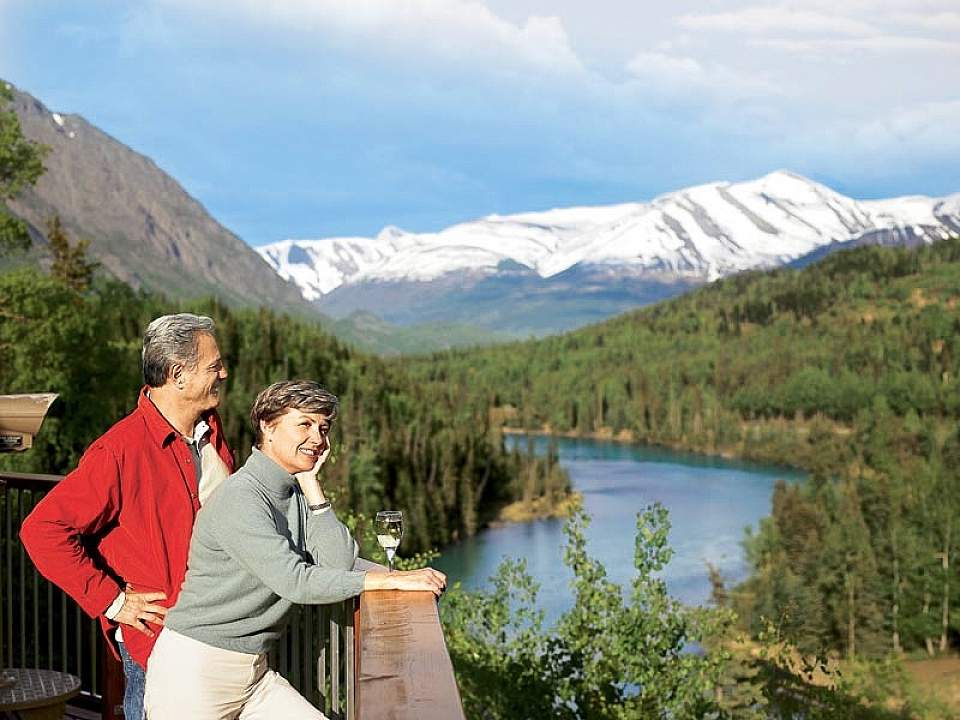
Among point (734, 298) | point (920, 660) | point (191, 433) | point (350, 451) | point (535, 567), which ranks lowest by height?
point (920, 660)

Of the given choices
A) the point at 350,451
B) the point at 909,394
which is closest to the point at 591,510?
the point at 350,451

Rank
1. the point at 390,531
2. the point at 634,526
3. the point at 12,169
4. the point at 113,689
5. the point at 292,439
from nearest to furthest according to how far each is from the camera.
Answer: the point at 292,439
the point at 390,531
the point at 113,689
the point at 12,169
the point at 634,526

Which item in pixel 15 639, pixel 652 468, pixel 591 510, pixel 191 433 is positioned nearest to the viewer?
pixel 191 433

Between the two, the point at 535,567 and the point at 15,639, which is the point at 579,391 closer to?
the point at 535,567

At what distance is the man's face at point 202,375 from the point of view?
330 cm

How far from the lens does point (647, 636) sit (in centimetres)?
1198

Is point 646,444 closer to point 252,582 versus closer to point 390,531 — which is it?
point 390,531

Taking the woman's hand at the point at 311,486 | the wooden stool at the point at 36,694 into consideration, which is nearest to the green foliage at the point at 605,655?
the wooden stool at the point at 36,694

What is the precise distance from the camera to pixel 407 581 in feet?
10.5

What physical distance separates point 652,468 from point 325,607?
91.8 m

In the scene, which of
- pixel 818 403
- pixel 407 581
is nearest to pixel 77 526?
pixel 407 581

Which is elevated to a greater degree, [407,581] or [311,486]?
[311,486]

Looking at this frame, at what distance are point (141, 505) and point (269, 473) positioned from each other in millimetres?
433

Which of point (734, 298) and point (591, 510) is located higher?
point (734, 298)
